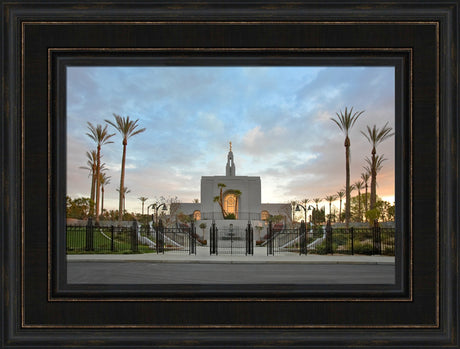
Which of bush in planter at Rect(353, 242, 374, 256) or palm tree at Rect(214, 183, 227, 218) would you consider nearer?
bush in planter at Rect(353, 242, 374, 256)

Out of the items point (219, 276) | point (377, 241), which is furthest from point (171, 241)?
point (219, 276)

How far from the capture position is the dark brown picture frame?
12.6ft

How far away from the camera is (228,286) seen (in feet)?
13.0

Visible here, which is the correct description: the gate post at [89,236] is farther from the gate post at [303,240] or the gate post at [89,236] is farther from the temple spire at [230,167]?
the temple spire at [230,167]

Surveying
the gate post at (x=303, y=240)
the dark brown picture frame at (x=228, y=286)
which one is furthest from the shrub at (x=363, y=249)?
the dark brown picture frame at (x=228, y=286)

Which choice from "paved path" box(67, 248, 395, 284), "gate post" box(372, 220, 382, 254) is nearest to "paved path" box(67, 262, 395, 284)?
Answer: "paved path" box(67, 248, 395, 284)

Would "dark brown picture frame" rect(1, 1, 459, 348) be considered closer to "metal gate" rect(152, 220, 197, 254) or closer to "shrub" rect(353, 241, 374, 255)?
"metal gate" rect(152, 220, 197, 254)

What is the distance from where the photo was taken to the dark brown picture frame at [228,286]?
3.84 meters

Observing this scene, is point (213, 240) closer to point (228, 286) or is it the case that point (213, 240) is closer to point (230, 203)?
point (228, 286)

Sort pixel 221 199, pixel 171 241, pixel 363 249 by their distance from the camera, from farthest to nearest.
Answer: pixel 221 199
pixel 171 241
pixel 363 249
